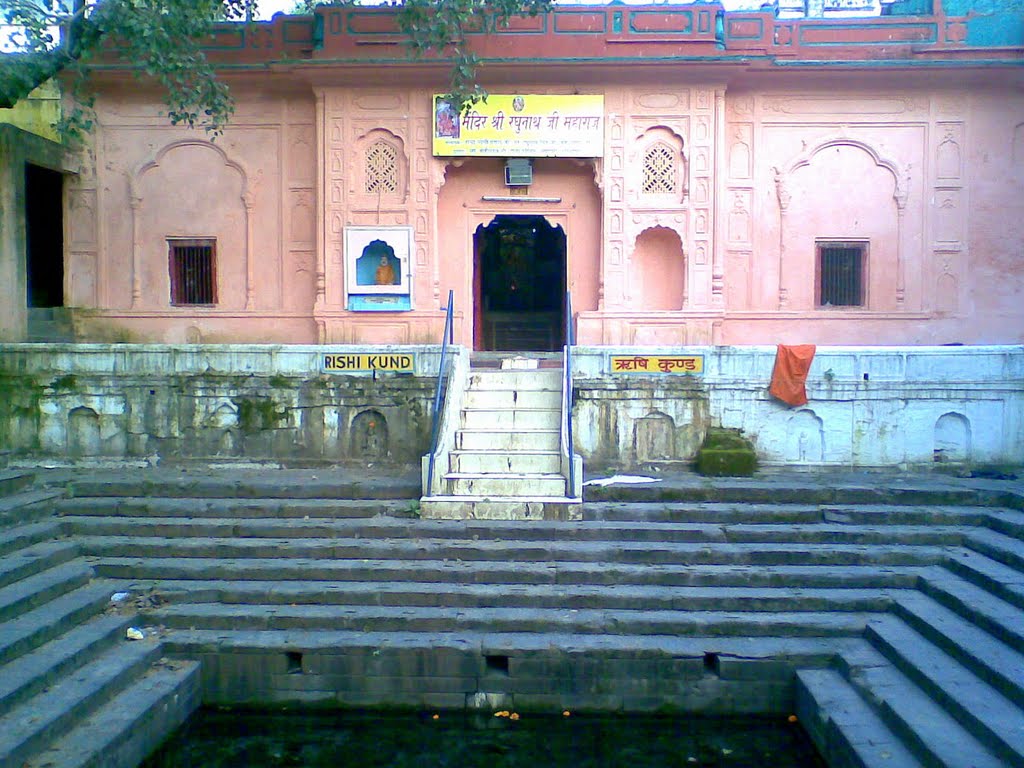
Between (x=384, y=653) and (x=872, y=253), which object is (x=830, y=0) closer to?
(x=872, y=253)

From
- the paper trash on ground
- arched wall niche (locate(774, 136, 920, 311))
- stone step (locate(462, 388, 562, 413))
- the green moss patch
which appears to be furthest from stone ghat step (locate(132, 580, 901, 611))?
arched wall niche (locate(774, 136, 920, 311))

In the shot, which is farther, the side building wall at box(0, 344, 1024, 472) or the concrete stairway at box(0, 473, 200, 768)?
the side building wall at box(0, 344, 1024, 472)

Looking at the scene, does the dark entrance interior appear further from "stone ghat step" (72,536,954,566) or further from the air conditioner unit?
"stone ghat step" (72,536,954,566)

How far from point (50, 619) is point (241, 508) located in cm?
207

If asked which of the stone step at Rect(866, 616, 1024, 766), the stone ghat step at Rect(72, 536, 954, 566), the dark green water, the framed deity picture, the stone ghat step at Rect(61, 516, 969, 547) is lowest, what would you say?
the dark green water

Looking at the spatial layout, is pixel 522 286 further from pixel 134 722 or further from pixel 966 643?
pixel 134 722

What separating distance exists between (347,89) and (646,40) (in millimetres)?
4454

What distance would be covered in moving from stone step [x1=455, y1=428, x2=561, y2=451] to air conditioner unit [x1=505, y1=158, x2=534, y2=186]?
5119 millimetres

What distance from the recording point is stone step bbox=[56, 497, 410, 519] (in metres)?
7.89

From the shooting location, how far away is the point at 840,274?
504 inches

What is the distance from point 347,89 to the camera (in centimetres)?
1220

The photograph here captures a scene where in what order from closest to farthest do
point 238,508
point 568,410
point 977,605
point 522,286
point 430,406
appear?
point 977,605
point 238,508
point 568,410
point 430,406
point 522,286

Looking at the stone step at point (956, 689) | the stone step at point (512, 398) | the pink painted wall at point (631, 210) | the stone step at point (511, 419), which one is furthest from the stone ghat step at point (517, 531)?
the pink painted wall at point (631, 210)

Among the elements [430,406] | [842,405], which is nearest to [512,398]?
[430,406]
